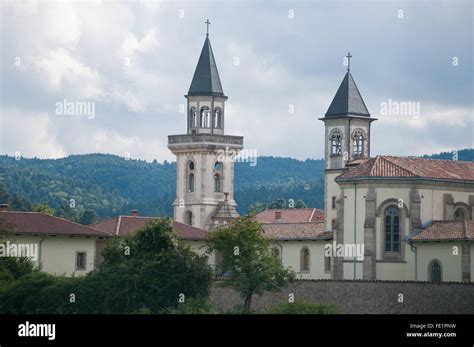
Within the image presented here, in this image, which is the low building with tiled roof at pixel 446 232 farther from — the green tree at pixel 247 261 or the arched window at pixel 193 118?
the arched window at pixel 193 118

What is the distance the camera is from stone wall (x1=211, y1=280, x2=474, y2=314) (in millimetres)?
88562

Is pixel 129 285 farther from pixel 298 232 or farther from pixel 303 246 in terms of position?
pixel 298 232

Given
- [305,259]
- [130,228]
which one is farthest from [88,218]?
[305,259]

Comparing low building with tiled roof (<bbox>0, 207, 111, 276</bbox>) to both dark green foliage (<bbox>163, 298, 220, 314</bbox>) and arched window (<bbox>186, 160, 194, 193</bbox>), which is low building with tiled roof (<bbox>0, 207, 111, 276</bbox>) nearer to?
dark green foliage (<bbox>163, 298, 220, 314</bbox>)

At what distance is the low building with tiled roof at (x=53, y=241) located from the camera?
102 meters

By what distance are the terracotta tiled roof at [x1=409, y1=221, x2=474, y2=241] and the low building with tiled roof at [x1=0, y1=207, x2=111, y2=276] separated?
1924cm

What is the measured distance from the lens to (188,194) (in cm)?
14675

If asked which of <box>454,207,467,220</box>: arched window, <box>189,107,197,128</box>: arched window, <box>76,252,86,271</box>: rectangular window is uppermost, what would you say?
<box>189,107,197,128</box>: arched window

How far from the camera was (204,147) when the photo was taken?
146625mm

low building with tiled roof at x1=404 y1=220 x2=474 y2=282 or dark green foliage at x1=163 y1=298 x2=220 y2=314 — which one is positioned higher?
low building with tiled roof at x1=404 y1=220 x2=474 y2=282

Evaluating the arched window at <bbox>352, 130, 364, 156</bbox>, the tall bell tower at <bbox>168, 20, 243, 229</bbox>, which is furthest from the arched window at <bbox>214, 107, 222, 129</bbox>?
the arched window at <bbox>352, 130, 364, 156</bbox>
